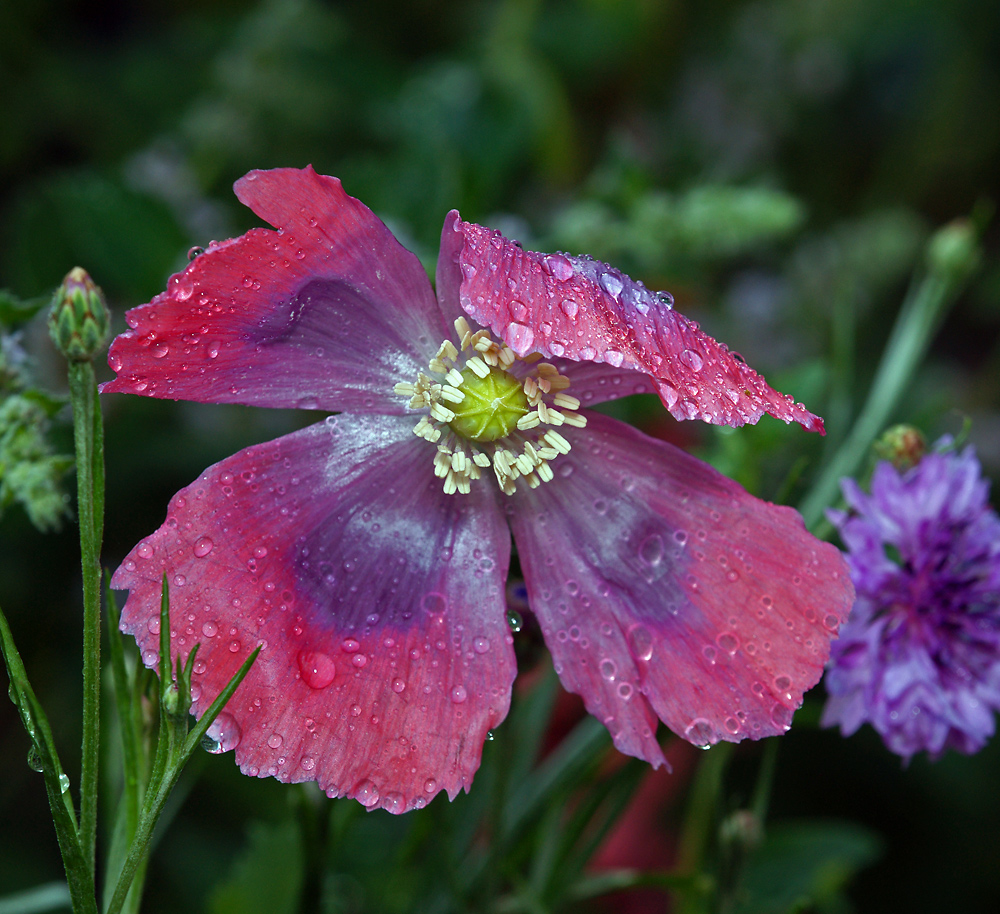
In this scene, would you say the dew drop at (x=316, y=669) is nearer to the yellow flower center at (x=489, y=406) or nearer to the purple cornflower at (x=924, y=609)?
the yellow flower center at (x=489, y=406)

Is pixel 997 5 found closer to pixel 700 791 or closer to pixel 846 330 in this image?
pixel 846 330

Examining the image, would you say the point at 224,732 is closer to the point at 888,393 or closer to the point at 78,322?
the point at 78,322

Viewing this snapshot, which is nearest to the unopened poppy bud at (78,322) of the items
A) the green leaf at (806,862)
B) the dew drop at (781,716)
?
the dew drop at (781,716)

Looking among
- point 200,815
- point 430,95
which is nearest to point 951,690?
point 200,815

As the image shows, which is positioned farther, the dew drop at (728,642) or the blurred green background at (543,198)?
the blurred green background at (543,198)

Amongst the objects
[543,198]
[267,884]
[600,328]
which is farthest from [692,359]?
[543,198]
